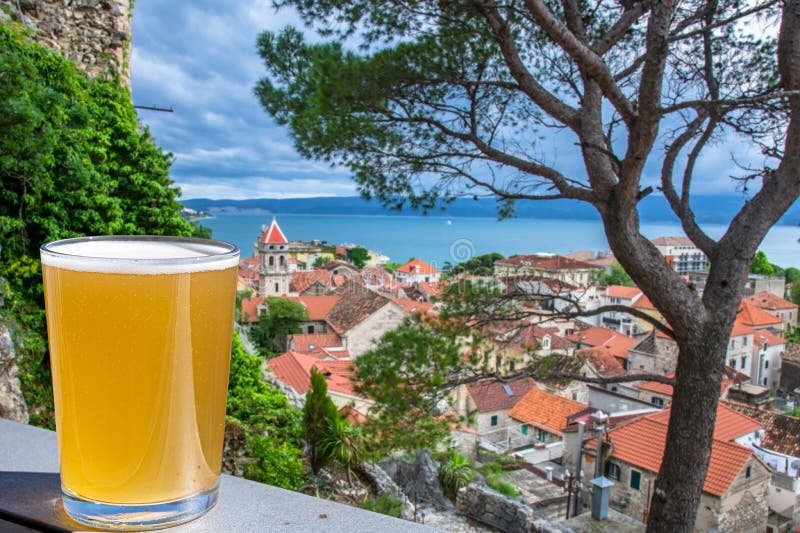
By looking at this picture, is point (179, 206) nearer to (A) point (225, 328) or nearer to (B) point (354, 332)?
(A) point (225, 328)

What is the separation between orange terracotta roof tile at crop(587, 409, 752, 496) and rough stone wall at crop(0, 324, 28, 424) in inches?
322

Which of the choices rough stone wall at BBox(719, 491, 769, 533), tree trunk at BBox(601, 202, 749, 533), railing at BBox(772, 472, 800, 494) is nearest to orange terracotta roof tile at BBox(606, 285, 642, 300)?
A: railing at BBox(772, 472, 800, 494)

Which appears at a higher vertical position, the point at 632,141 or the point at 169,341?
the point at 632,141

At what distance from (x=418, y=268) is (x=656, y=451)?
30.3 metres

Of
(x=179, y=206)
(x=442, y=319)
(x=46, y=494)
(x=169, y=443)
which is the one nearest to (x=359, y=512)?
(x=169, y=443)

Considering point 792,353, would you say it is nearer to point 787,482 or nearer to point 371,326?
point 787,482

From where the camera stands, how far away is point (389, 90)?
371 centimetres

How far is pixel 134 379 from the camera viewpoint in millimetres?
379

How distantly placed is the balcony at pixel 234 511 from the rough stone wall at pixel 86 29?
161 inches

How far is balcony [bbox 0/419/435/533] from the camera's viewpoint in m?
0.39

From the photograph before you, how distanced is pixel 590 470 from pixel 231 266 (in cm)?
1211

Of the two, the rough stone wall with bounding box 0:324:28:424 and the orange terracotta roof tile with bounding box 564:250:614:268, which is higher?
the rough stone wall with bounding box 0:324:28:424

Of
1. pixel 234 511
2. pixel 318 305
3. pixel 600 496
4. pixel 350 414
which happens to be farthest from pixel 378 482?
pixel 318 305

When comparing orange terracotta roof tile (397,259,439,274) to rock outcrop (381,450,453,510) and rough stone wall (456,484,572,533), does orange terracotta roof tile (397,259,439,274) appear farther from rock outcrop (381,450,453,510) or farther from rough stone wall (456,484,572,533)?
rough stone wall (456,484,572,533)
